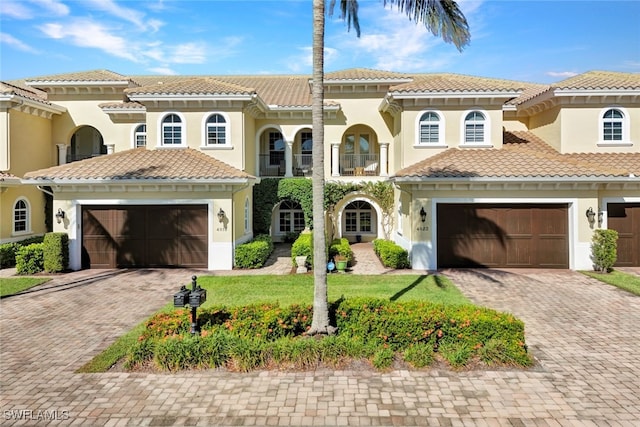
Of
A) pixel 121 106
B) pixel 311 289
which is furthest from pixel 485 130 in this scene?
pixel 121 106

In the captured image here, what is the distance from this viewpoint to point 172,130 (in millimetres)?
17109

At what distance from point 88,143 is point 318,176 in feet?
70.0

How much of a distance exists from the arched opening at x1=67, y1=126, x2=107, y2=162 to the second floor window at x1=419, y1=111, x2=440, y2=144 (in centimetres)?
1842

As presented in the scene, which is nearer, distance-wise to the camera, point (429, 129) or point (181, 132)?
point (429, 129)

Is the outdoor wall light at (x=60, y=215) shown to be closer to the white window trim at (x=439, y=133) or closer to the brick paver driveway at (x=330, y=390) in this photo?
the brick paver driveway at (x=330, y=390)

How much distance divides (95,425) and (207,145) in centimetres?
1336

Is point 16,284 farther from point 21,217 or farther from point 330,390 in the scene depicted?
point 330,390

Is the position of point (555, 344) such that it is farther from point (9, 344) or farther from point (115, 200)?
point (115, 200)

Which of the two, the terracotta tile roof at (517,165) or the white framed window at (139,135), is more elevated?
the white framed window at (139,135)

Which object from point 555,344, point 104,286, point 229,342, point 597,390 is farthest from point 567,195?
point 104,286

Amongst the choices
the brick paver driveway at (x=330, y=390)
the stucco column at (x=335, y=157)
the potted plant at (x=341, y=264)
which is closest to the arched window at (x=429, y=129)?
the stucco column at (x=335, y=157)

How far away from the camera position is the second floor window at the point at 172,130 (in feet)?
55.9

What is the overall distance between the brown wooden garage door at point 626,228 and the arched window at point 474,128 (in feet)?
18.0

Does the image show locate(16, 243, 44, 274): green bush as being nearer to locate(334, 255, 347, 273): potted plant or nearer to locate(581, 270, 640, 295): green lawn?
locate(334, 255, 347, 273): potted plant
